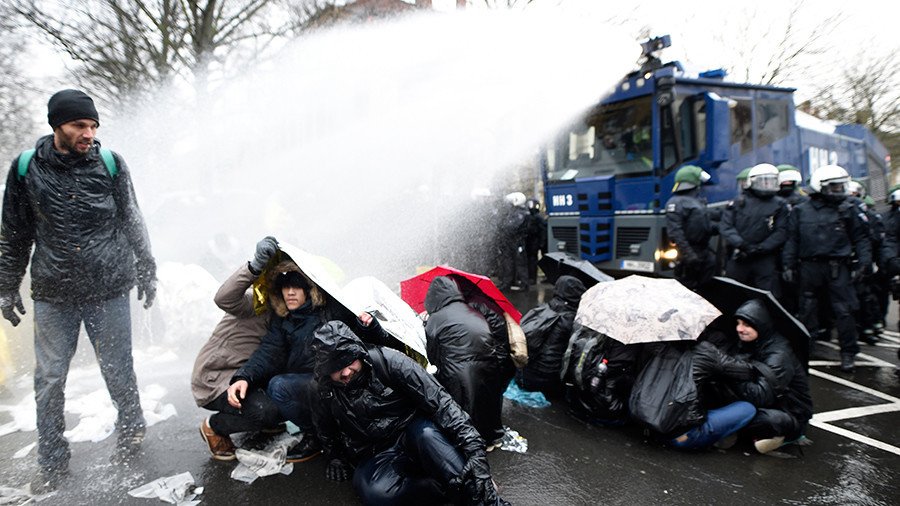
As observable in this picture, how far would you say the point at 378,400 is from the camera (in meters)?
2.60

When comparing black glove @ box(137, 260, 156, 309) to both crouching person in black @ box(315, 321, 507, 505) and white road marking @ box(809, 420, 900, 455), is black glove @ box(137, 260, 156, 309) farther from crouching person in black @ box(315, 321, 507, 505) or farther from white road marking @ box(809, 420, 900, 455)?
white road marking @ box(809, 420, 900, 455)

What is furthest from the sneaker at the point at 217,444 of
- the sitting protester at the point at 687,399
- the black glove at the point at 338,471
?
the sitting protester at the point at 687,399

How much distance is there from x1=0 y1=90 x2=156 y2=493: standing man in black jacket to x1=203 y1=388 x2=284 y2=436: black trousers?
818mm

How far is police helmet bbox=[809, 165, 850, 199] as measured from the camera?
16.0 feet

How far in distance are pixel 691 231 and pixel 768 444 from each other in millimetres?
→ 3143

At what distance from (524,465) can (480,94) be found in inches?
270

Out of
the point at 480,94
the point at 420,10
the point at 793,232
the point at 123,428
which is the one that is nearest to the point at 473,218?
the point at 480,94

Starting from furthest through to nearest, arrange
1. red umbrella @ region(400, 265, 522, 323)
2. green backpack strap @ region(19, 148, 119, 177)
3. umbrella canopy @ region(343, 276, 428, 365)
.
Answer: red umbrella @ region(400, 265, 522, 323)
umbrella canopy @ region(343, 276, 428, 365)
green backpack strap @ region(19, 148, 119, 177)

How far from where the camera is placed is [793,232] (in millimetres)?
5145

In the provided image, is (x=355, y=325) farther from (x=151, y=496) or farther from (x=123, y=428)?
(x=123, y=428)

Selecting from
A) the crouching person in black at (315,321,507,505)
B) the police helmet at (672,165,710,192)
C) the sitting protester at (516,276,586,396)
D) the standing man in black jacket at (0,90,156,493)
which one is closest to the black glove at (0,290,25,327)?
the standing man in black jacket at (0,90,156,493)

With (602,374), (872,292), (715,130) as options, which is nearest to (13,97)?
(602,374)

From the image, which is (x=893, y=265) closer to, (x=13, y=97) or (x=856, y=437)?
(x=856, y=437)

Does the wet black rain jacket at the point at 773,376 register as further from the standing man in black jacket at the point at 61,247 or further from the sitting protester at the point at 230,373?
the standing man in black jacket at the point at 61,247
